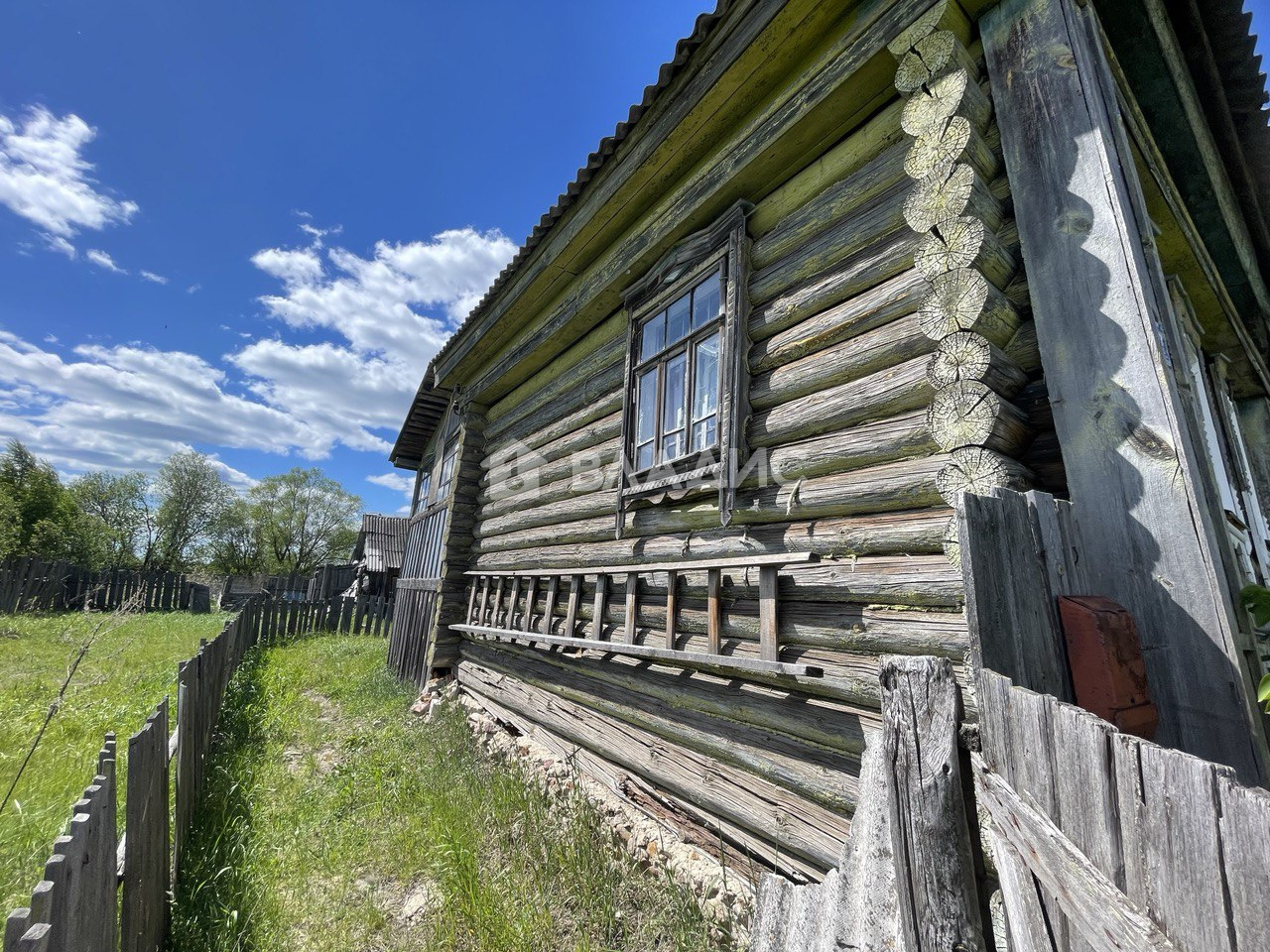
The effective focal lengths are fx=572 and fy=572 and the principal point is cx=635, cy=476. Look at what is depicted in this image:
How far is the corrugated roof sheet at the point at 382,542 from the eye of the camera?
899 inches

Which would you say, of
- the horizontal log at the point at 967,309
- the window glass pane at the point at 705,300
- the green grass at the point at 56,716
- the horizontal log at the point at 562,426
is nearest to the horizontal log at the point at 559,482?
the horizontal log at the point at 562,426

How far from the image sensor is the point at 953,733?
1.30 m

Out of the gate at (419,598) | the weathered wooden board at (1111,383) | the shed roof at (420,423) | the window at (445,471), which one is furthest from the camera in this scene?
the shed roof at (420,423)

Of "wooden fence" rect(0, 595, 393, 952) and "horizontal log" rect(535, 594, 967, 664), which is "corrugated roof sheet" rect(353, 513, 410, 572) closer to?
"wooden fence" rect(0, 595, 393, 952)

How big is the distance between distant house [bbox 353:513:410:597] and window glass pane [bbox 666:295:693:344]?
21.0 metres

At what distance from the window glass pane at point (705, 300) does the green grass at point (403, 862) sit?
3290mm

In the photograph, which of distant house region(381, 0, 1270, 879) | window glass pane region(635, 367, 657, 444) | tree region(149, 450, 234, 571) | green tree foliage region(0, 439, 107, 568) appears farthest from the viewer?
tree region(149, 450, 234, 571)

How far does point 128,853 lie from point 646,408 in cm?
348

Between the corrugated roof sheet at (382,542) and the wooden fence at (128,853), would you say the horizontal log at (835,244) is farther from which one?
the corrugated roof sheet at (382,542)

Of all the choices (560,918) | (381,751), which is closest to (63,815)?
(381,751)

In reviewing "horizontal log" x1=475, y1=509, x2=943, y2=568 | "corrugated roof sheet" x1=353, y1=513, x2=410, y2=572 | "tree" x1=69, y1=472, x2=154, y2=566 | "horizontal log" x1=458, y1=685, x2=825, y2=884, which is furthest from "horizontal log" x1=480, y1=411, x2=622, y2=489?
"tree" x1=69, y1=472, x2=154, y2=566

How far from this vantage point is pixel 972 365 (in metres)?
2.03

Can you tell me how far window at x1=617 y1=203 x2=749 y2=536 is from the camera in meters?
3.29

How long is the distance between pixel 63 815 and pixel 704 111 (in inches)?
228
